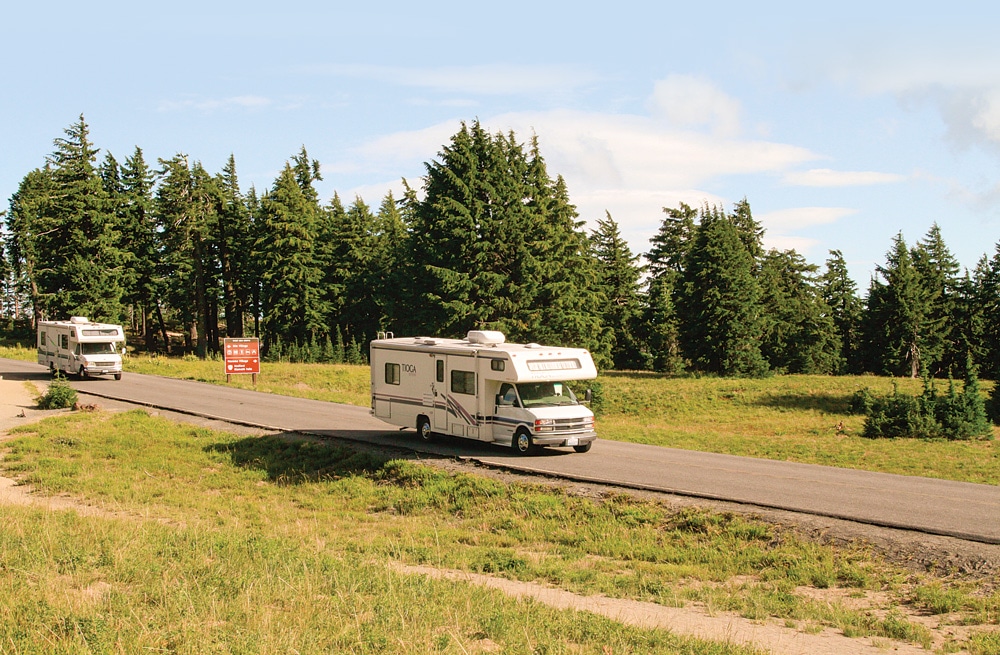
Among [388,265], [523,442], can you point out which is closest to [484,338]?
[523,442]

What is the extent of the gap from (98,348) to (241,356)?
24.0 ft

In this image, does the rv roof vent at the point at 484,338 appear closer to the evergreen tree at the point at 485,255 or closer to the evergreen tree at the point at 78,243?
the evergreen tree at the point at 485,255

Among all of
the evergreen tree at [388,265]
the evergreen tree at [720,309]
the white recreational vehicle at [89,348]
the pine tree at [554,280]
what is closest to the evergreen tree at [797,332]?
the evergreen tree at [720,309]

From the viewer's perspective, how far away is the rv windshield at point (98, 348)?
1687 inches

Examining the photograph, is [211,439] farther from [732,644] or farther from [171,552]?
[732,644]

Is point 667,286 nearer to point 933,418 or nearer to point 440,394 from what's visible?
point 933,418

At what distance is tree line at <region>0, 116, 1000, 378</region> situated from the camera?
5506 centimetres

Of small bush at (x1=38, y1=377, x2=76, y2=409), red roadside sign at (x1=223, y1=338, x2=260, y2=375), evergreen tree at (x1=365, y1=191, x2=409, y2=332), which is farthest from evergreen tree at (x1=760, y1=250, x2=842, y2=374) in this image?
small bush at (x1=38, y1=377, x2=76, y2=409)

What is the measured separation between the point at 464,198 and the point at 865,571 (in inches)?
1745

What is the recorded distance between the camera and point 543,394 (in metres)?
22.2

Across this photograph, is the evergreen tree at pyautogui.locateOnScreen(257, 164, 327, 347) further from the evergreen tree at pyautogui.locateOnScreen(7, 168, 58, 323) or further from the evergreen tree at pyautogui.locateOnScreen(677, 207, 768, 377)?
the evergreen tree at pyautogui.locateOnScreen(677, 207, 768, 377)

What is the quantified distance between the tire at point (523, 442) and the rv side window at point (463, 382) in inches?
65.8

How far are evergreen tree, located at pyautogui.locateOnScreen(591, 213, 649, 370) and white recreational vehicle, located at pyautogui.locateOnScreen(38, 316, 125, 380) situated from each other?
50564 mm

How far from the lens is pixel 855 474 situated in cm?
2058
